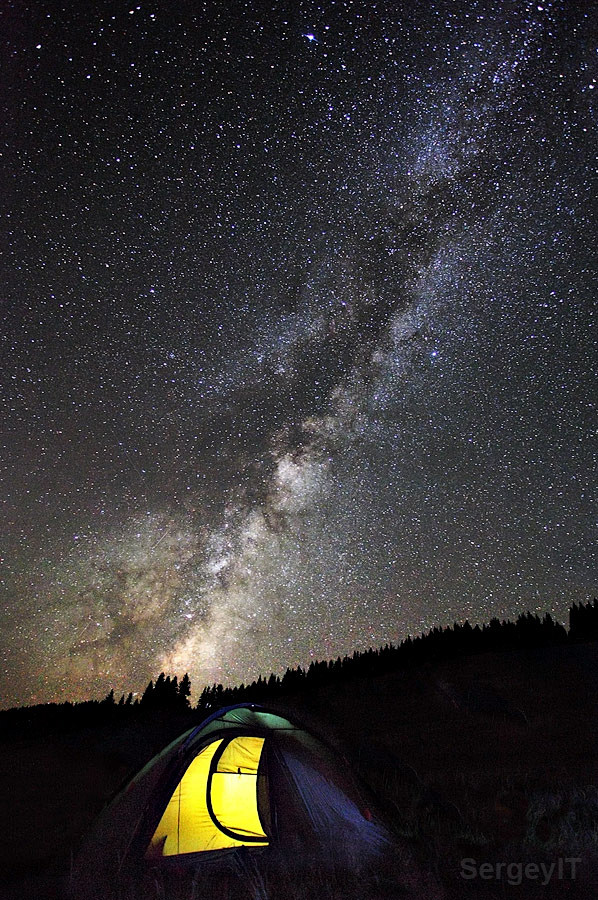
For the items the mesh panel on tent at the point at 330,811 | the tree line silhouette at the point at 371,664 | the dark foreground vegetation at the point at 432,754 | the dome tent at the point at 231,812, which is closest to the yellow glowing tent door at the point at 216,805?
the dome tent at the point at 231,812

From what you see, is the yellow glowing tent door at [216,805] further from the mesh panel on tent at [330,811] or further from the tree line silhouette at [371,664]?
the tree line silhouette at [371,664]

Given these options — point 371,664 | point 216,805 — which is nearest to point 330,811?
point 216,805

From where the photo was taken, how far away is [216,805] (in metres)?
8.00

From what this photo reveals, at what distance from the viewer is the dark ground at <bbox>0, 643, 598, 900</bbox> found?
7.21 m

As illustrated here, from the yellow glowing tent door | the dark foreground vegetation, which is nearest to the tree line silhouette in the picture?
the dark foreground vegetation

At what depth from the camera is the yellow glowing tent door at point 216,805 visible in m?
6.77

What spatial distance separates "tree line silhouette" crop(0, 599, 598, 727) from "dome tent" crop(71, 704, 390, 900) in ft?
84.8

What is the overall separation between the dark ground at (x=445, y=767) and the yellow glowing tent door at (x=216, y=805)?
2.60 ft

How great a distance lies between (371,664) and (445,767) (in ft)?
73.0

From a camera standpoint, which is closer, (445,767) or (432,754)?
(445,767)

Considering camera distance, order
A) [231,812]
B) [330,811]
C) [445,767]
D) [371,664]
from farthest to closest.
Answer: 1. [371,664]
2. [445,767]
3. [231,812]
4. [330,811]

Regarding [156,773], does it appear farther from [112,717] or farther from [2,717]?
[2,717]

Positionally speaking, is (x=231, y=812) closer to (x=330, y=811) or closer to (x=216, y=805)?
(x=216, y=805)

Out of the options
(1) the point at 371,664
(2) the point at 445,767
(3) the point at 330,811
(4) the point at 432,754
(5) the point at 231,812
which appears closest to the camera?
(3) the point at 330,811
